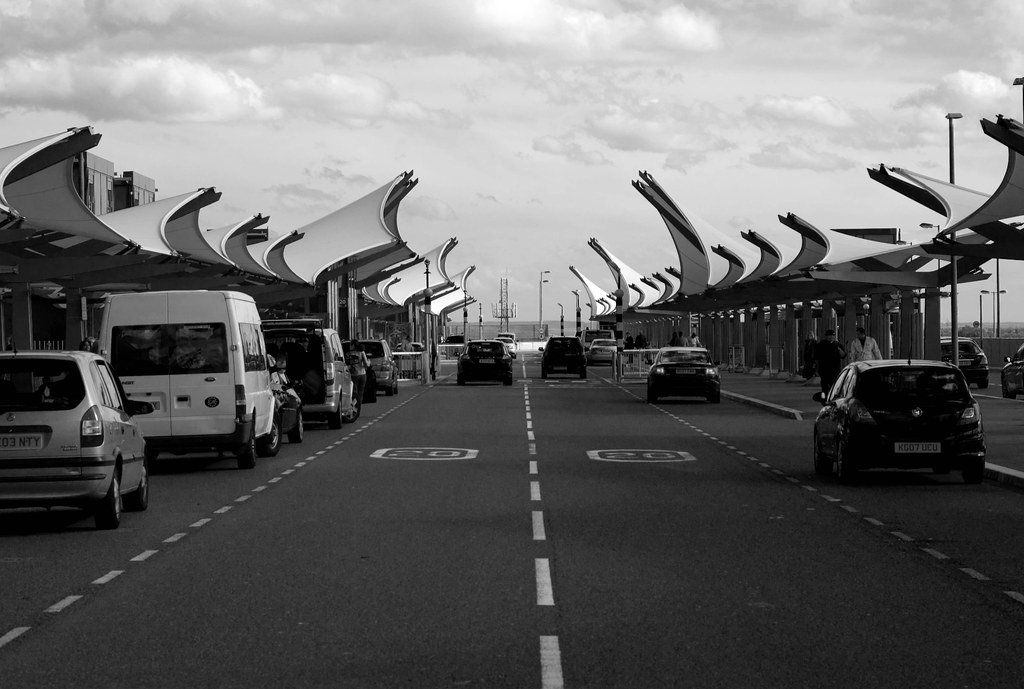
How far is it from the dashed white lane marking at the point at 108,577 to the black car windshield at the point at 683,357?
97.0 feet

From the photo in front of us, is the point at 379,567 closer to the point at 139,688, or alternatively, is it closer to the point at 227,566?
the point at 227,566

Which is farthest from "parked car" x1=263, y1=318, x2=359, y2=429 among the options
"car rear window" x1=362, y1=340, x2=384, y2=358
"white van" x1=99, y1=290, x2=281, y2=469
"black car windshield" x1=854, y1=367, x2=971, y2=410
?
"car rear window" x1=362, y1=340, x2=384, y2=358

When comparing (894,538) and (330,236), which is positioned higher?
(330,236)

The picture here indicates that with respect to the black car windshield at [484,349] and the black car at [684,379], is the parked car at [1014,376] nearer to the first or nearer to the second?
the black car at [684,379]

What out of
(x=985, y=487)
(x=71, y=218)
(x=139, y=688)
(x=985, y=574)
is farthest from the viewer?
(x=71, y=218)

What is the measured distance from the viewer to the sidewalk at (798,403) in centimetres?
1819

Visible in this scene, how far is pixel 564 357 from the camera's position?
62.0 meters

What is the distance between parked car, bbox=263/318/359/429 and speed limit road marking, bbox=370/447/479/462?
16.8 feet

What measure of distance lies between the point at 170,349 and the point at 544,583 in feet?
34.6

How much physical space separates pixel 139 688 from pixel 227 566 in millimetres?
4047

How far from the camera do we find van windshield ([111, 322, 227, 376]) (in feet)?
63.4

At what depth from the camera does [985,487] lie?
17.1 metres

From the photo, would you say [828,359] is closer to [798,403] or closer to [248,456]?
[798,403]

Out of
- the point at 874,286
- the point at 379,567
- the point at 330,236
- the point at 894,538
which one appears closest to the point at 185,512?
the point at 379,567
